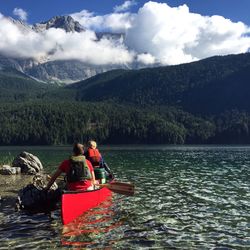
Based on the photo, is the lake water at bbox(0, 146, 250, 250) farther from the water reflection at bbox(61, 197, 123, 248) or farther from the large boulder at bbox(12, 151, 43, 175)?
the large boulder at bbox(12, 151, 43, 175)

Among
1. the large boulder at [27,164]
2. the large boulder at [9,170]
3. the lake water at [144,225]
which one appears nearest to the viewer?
the lake water at [144,225]

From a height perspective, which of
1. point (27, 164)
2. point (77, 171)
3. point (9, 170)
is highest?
point (77, 171)

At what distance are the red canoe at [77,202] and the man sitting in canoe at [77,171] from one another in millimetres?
523

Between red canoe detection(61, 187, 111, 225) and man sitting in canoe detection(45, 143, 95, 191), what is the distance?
20.6 inches

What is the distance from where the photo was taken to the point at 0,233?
1766cm

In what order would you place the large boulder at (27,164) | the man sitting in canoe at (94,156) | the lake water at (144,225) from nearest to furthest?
the lake water at (144,225), the man sitting in canoe at (94,156), the large boulder at (27,164)

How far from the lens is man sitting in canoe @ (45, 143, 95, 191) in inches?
767

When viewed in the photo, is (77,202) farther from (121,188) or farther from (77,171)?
(121,188)

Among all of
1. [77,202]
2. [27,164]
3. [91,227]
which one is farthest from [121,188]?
[27,164]

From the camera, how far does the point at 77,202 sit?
65.2ft

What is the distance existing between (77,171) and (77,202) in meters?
1.57

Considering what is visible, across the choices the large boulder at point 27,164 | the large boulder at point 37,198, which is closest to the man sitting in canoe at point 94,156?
the large boulder at point 37,198

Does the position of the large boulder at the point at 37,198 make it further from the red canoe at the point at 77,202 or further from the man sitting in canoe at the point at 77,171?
the man sitting in canoe at the point at 77,171

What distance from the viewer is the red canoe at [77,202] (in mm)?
18500
